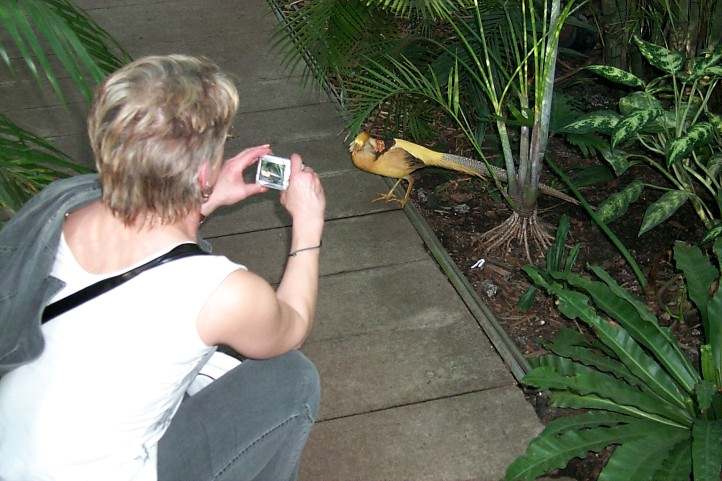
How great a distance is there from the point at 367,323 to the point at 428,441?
2.35ft

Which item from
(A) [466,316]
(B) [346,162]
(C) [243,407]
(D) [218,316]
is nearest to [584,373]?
(A) [466,316]

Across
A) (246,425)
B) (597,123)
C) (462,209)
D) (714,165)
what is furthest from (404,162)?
(246,425)

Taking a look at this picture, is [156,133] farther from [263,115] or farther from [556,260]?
[263,115]

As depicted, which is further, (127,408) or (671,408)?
(671,408)

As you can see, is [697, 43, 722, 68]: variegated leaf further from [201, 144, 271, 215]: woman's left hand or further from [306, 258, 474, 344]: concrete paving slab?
[201, 144, 271, 215]: woman's left hand

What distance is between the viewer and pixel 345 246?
428 cm

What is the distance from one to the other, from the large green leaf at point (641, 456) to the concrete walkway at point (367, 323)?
47cm

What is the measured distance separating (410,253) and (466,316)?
532 mm

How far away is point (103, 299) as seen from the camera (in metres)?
1.94

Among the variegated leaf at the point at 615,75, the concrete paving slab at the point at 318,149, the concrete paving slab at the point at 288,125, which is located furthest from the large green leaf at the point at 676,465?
the concrete paving slab at the point at 288,125

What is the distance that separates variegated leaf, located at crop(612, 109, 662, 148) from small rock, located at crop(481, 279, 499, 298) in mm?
909

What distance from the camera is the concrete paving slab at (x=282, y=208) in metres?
4.44

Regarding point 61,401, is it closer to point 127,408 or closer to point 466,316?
point 127,408

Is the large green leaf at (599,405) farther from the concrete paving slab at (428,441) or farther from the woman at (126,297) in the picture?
the woman at (126,297)
